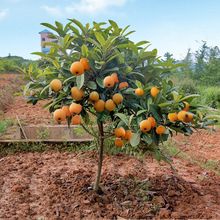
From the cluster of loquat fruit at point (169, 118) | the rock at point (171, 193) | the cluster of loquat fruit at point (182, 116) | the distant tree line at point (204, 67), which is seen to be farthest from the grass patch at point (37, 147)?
the distant tree line at point (204, 67)

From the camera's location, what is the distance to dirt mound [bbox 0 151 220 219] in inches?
81.0

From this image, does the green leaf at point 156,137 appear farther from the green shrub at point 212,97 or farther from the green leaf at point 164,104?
the green shrub at point 212,97

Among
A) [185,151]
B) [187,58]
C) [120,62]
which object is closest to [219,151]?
[185,151]

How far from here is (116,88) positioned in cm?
174

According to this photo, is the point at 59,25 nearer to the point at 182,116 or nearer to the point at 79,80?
the point at 79,80

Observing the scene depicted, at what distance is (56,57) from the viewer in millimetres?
1823

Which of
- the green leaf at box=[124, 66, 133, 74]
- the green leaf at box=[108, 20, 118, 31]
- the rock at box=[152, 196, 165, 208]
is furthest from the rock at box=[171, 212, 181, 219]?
the green leaf at box=[108, 20, 118, 31]

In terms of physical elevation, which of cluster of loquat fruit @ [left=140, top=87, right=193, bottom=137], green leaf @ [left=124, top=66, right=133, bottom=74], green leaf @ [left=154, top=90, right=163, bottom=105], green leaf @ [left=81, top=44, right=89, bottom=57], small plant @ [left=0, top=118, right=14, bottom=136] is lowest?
small plant @ [left=0, top=118, right=14, bottom=136]

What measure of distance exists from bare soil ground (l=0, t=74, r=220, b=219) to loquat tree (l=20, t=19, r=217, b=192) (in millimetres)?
614

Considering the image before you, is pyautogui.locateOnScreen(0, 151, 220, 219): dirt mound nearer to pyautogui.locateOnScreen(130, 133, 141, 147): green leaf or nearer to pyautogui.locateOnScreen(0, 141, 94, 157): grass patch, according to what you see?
pyautogui.locateOnScreen(0, 141, 94, 157): grass patch

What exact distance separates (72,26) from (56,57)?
10.6 inches

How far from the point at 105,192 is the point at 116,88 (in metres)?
1.19

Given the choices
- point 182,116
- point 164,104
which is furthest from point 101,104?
point 182,116

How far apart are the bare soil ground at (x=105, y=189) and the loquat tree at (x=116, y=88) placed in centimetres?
61
